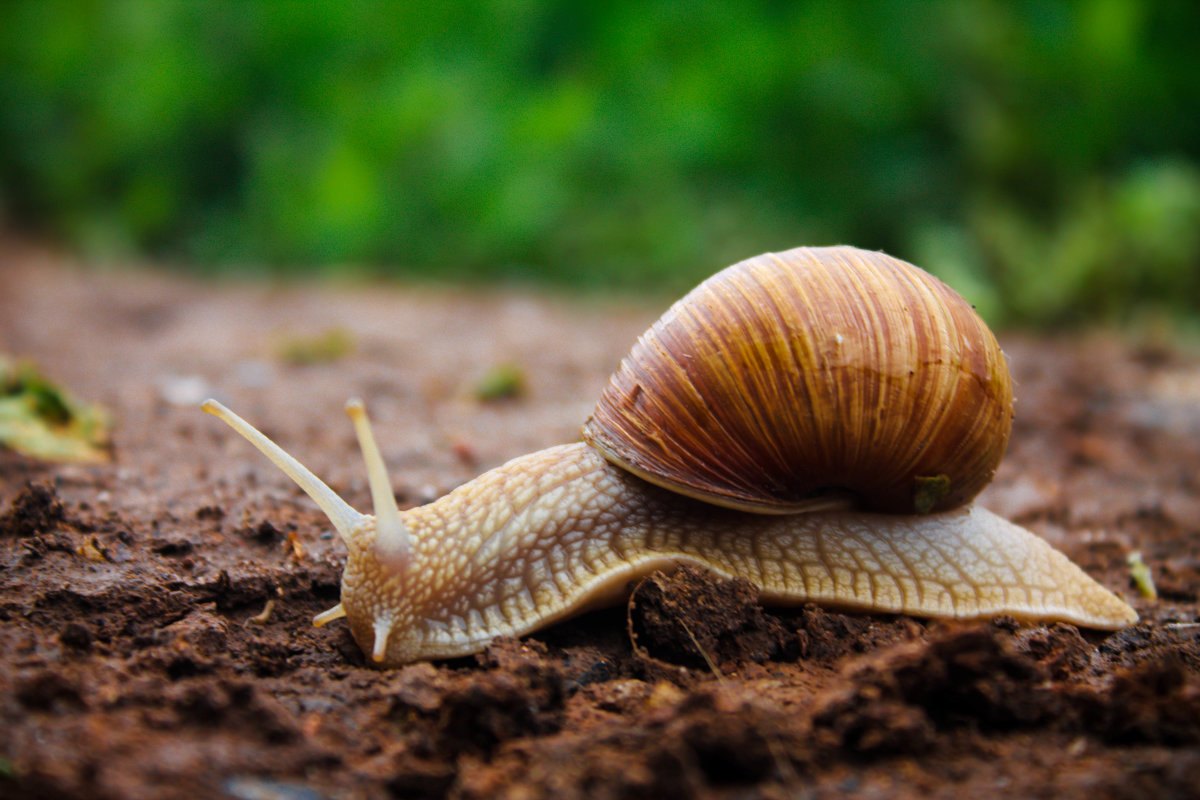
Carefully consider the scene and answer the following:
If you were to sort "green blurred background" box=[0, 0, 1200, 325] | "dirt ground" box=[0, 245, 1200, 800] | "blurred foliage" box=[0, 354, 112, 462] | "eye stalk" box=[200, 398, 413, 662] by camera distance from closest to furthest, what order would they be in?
"dirt ground" box=[0, 245, 1200, 800]
"eye stalk" box=[200, 398, 413, 662]
"blurred foliage" box=[0, 354, 112, 462]
"green blurred background" box=[0, 0, 1200, 325]

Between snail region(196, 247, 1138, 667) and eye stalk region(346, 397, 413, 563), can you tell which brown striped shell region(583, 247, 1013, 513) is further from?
eye stalk region(346, 397, 413, 563)

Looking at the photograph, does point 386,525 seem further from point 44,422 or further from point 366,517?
point 44,422

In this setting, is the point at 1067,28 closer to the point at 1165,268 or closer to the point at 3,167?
the point at 1165,268

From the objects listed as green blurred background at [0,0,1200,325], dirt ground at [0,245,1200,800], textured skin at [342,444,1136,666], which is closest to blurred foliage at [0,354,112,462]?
dirt ground at [0,245,1200,800]

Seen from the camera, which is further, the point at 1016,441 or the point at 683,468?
the point at 1016,441

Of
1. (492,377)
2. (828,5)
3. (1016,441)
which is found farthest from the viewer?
(828,5)

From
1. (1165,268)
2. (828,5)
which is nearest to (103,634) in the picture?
(1165,268)

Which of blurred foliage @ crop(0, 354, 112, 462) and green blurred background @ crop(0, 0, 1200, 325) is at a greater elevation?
green blurred background @ crop(0, 0, 1200, 325)

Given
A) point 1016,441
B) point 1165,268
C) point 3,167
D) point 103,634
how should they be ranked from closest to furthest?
point 103,634, point 1016,441, point 1165,268, point 3,167
